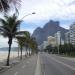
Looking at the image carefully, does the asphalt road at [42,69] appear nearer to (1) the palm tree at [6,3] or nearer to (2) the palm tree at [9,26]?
(2) the palm tree at [9,26]

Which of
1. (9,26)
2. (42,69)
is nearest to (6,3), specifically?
(42,69)

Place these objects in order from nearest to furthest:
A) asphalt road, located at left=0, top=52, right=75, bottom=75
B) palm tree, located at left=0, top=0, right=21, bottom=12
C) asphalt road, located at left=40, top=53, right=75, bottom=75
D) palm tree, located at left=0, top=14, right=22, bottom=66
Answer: palm tree, located at left=0, top=0, right=21, bottom=12 < asphalt road, located at left=0, top=52, right=75, bottom=75 < asphalt road, located at left=40, top=53, right=75, bottom=75 < palm tree, located at left=0, top=14, right=22, bottom=66

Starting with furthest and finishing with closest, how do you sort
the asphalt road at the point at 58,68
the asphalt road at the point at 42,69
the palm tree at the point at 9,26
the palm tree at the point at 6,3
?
the palm tree at the point at 9,26 → the asphalt road at the point at 58,68 → the asphalt road at the point at 42,69 → the palm tree at the point at 6,3

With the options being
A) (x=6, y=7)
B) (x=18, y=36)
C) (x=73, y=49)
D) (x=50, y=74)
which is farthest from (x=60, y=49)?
(x=6, y=7)

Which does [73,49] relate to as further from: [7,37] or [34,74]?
[34,74]

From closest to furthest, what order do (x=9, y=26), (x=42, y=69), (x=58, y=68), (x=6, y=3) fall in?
(x=6, y=3) < (x=42, y=69) < (x=58, y=68) < (x=9, y=26)

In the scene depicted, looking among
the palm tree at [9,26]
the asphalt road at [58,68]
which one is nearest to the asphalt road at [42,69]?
the asphalt road at [58,68]

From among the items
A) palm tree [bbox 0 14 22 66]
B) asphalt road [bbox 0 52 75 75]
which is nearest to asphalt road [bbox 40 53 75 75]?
asphalt road [bbox 0 52 75 75]

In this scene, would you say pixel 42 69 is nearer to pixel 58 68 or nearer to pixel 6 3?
pixel 58 68

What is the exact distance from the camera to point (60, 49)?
144000 mm

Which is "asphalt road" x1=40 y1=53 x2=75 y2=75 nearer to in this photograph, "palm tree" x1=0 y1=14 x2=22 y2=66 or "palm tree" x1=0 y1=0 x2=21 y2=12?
"palm tree" x1=0 y1=14 x2=22 y2=66

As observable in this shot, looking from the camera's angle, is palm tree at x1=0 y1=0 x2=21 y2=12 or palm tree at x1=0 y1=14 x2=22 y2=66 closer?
palm tree at x1=0 y1=0 x2=21 y2=12

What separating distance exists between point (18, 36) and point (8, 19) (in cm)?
354

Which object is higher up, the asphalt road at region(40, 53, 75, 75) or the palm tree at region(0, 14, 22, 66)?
the palm tree at region(0, 14, 22, 66)
